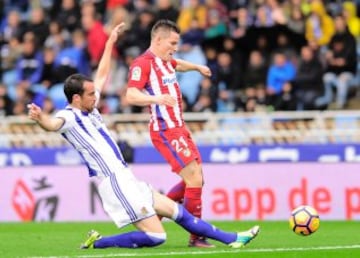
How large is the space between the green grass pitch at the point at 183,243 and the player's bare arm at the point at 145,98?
1430mm

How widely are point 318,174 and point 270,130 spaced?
1199 mm

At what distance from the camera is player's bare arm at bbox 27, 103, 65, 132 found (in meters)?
10.5

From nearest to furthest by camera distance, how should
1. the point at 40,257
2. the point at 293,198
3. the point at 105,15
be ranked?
the point at 40,257 → the point at 293,198 → the point at 105,15

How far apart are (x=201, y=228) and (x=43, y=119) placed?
1876mm

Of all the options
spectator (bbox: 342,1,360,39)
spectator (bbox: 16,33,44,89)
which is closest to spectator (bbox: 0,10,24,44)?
spectator (bbox: 16,33,44,89)

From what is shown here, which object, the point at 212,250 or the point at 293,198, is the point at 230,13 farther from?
the point at 212,250

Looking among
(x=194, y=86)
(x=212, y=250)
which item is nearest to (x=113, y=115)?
(x=194, y=86)

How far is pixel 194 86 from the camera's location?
2075 centimetres

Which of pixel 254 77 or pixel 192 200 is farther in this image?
pixel 254 77

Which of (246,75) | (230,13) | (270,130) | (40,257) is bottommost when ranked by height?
(40,257)

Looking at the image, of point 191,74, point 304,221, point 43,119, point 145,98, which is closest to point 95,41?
point 191,74

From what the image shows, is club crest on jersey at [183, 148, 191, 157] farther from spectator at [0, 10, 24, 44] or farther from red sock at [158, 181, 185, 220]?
spectator at [0, 10, 24, 44]

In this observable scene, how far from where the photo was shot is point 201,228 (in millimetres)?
11383

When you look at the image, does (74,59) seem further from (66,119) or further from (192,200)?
(66,119)
